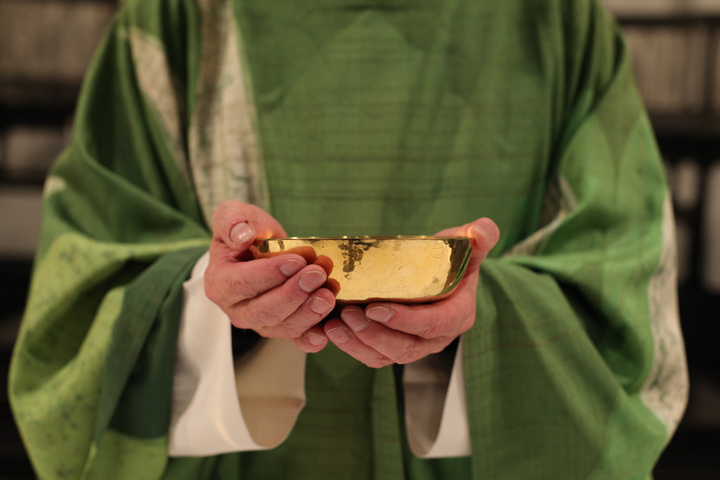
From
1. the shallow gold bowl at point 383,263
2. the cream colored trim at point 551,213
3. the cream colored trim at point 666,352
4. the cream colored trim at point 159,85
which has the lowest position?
the cream colored trim at point 666,352

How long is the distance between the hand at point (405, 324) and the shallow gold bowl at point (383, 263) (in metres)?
0.01

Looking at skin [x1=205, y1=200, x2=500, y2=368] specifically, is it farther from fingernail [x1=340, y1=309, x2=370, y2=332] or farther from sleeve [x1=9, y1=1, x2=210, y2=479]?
sleeve [x1=9, y1=1, x2=210, y2=479]

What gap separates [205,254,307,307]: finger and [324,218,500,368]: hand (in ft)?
0.22

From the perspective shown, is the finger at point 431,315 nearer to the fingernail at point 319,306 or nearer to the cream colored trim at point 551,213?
the fingernail at point 319,306

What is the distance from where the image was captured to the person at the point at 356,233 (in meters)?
0.64

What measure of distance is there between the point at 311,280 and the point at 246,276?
7 centimetres

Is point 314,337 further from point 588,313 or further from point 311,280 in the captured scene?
point 588,313

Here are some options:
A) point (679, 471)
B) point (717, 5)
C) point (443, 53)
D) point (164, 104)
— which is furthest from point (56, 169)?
point (717, 5)

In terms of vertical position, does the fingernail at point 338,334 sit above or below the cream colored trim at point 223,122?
below

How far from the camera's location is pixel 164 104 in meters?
0.80

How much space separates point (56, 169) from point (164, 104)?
188 millimetres

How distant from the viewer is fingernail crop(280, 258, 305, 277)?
1.35ft

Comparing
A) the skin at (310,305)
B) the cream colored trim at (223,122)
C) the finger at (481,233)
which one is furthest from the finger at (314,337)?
the cream colored trim at (223,122)

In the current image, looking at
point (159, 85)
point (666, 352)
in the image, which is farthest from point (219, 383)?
point (666, 352)
